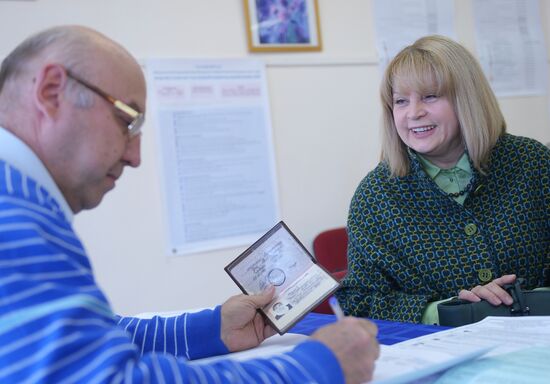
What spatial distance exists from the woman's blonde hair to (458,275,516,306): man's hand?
0.41 m

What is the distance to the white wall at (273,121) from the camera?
2.28 m

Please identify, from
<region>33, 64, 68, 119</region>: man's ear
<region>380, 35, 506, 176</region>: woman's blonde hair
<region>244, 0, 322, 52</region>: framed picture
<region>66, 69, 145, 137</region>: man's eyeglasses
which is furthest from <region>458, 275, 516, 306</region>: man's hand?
<region>244, 0, 322, 52</region>: framed picture

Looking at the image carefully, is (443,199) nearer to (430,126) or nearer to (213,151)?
(430,126)

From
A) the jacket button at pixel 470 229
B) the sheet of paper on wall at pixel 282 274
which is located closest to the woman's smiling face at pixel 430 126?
the jacket button at pixel 470 229

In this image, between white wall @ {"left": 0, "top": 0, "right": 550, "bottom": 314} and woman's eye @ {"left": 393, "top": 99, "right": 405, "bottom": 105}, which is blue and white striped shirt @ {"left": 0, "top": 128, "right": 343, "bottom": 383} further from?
white wall @ {"left": 0, "top": 0, "right": 550, "bottom": 314}

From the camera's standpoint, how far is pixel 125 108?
76 centimetres

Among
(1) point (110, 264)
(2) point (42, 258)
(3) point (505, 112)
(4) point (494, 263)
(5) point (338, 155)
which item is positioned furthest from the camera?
(3) point (505, 112)

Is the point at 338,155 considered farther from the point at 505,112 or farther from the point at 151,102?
the point at 505,112

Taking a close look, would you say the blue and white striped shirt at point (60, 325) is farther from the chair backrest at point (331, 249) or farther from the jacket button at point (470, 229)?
the chair backrest at point (331, 249)

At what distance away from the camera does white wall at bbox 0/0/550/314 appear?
2275 millimetres

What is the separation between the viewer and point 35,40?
750mm

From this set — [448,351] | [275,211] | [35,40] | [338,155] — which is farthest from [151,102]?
[448,351]

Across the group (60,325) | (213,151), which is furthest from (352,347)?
(213,151)

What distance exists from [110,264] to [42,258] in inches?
69.7
